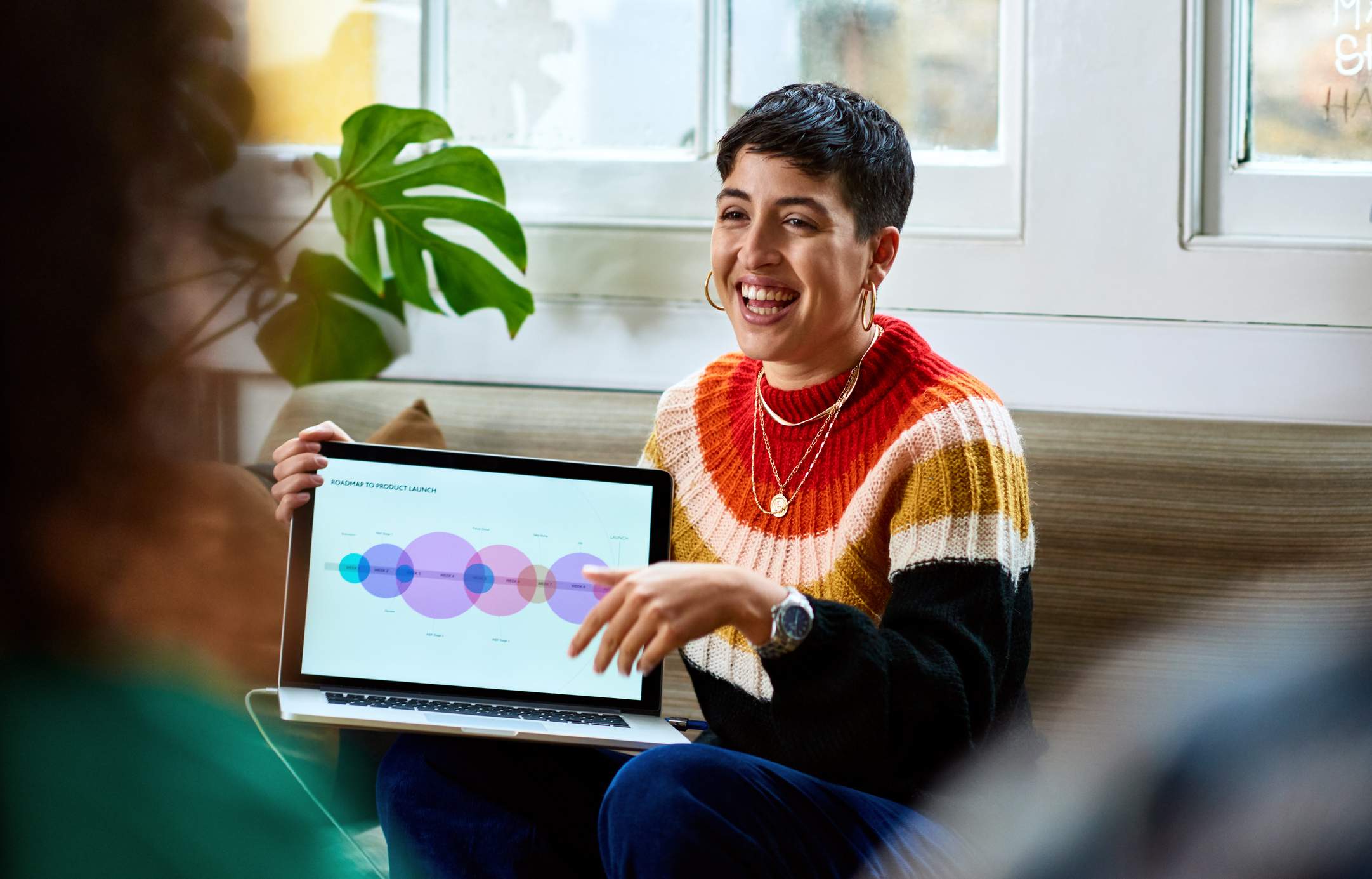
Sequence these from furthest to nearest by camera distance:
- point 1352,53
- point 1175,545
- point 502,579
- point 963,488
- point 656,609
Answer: point 1352,53
point 1175,545
point 502,579
point 963,488
point 656,609

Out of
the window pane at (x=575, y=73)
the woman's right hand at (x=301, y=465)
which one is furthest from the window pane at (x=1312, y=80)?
the woman's right hand at (x=301, y=465)

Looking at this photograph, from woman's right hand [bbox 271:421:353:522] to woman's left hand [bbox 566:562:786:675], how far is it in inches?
17.0

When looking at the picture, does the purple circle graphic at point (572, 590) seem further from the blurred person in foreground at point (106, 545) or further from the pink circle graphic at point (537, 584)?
the blurred person in foreground at point (106, 545)

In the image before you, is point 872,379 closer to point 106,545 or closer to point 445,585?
point 445,585

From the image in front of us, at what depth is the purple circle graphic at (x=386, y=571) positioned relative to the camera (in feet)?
3.73

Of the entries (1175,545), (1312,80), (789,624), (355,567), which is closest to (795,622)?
(789,624)

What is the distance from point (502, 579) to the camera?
1.15 m

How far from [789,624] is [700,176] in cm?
103

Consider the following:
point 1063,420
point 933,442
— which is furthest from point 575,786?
point 1063,420

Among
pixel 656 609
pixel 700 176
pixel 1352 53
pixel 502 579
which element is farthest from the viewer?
pixel 700 176

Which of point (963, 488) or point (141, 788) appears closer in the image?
point (141, 788)

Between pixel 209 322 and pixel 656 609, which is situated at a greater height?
pixel 209 322

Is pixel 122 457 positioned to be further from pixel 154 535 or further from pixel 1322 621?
pixel 1322 621

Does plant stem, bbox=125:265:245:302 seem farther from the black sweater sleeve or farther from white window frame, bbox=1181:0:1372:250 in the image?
white window frame, bbox=1181:0:1372:250
